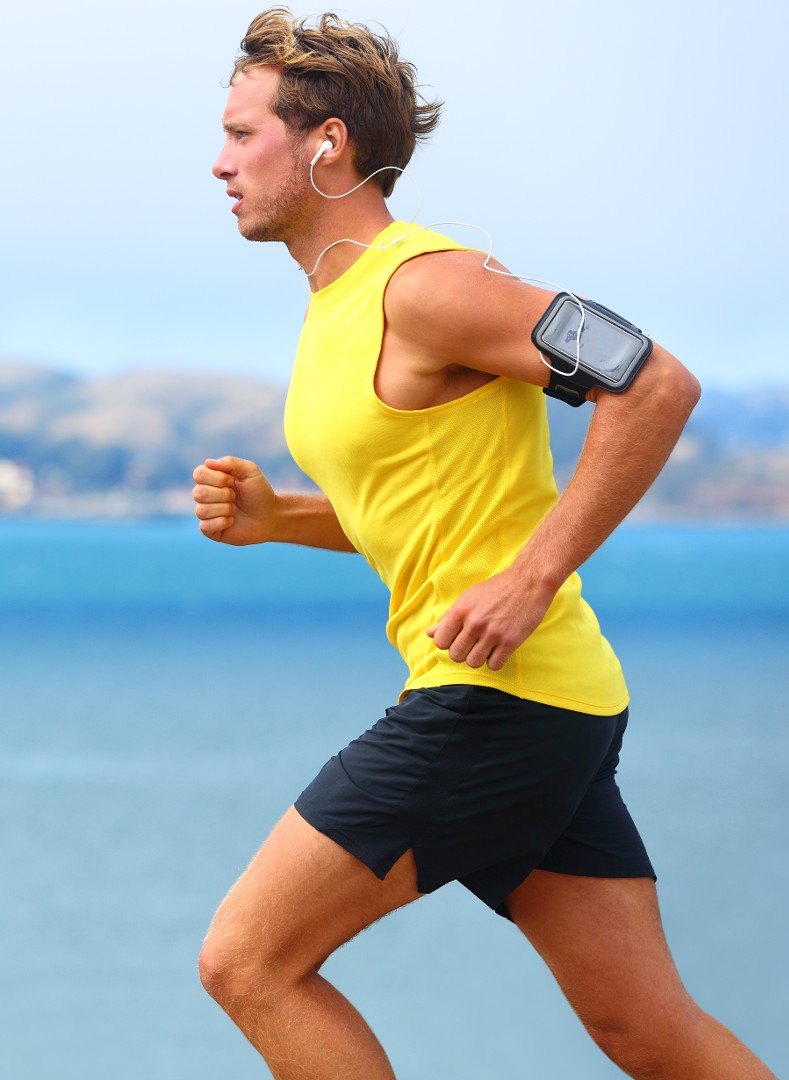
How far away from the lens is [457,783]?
1.47 metres

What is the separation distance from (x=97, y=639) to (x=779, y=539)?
20.7 feet

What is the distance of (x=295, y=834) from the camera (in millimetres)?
1444

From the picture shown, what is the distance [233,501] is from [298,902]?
593mm

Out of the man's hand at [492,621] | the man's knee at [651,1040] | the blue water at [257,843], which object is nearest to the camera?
the man's hand at [492,621]

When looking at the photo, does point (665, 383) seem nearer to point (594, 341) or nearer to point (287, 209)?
point (594, 341)

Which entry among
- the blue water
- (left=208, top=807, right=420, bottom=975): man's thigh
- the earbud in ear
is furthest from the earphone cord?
the blue water

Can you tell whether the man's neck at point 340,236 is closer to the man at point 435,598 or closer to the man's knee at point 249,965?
the man at point 435,598

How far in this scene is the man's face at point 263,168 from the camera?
1.62 m

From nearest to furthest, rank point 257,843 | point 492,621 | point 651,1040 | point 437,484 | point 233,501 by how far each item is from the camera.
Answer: point 492,621 → point 437,484 → point 651,1040 → point 233,501 → point 257,843

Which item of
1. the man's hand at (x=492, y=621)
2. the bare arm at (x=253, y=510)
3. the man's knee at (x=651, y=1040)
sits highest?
the bare arm at (x=253, y=510)

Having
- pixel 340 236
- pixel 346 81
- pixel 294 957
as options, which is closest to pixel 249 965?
pixel 294 957

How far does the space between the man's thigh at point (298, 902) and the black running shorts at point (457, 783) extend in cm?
2

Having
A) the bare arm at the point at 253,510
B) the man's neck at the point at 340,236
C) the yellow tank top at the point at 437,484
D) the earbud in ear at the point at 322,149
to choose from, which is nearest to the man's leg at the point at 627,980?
the yellow tank top at the point at 437,484

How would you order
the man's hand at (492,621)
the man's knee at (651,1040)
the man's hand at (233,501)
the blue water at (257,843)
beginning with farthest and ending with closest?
the blue water at (257,843) → the man's hand at (233,501) → the man's knee at (651,1040) → the man's hand at (492,621)
